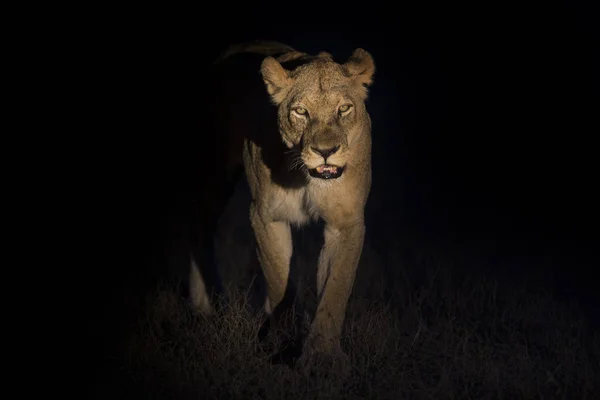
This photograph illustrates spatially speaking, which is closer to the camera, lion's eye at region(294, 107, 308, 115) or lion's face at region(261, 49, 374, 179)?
lion's face at region(261, 49, 374, 179)

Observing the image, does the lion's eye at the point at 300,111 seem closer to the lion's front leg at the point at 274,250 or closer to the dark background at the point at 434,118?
the lion's front leg at the point at 274,250

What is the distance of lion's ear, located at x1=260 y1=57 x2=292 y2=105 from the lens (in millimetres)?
4430

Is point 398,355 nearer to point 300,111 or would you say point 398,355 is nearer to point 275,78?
point 300,111

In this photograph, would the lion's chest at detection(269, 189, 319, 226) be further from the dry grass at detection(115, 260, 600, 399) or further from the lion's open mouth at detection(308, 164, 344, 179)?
the dry grass at detection(115, 260, 600, 399)

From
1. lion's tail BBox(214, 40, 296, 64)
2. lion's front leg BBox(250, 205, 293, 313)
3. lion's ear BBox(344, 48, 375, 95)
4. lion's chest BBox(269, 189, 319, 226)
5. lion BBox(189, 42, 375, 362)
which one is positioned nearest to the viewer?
lion BBox(189, 42, 375, 362)

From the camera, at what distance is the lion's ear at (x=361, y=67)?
4562 mm

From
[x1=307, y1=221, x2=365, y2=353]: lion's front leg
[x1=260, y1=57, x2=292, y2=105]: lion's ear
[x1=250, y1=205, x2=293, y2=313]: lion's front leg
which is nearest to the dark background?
[x1=250, y1=205, x2=293, y2=313]: lion's front leg

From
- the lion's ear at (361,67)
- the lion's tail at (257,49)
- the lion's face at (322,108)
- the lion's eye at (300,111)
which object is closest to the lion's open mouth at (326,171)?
the lion's face at (322,108)

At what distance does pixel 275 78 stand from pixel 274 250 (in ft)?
3.29

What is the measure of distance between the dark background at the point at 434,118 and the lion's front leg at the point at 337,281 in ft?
5.53

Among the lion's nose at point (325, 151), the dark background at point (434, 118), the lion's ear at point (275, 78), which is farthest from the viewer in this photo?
the dark background at point (434, 118)

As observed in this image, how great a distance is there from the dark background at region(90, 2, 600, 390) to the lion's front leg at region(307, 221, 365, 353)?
169 centimetres

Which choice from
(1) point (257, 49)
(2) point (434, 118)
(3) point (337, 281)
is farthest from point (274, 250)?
(2) point (434, 118)

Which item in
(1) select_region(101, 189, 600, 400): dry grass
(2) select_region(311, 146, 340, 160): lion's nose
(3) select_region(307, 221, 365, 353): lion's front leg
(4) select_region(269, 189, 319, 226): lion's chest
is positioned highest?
(2) select_region(311, 146, 340, 160): lion's nose
